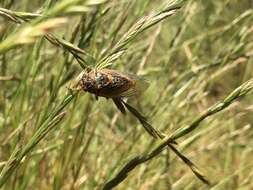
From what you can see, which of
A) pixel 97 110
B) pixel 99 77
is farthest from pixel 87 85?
pixel 97 110

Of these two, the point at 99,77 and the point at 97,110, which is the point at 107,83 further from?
the point at 97,110

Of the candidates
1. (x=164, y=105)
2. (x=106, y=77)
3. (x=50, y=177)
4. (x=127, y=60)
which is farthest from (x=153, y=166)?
(x=106, y=77)

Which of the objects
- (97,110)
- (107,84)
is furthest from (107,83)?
(97,110)

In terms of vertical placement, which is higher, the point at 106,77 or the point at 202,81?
the point at 106,77

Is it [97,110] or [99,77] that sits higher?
[99,77]

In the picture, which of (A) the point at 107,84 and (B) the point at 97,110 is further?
(B) the point at 97,110

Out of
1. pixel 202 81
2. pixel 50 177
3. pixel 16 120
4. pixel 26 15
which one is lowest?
pixel 202 81

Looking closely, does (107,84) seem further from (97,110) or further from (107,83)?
(97,110)

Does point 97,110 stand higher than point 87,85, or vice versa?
point 87,85

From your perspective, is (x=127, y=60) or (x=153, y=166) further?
(x=127, y=60)

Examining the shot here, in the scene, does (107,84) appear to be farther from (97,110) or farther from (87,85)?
(97,110)

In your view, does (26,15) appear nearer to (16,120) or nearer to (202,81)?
(16,120)
